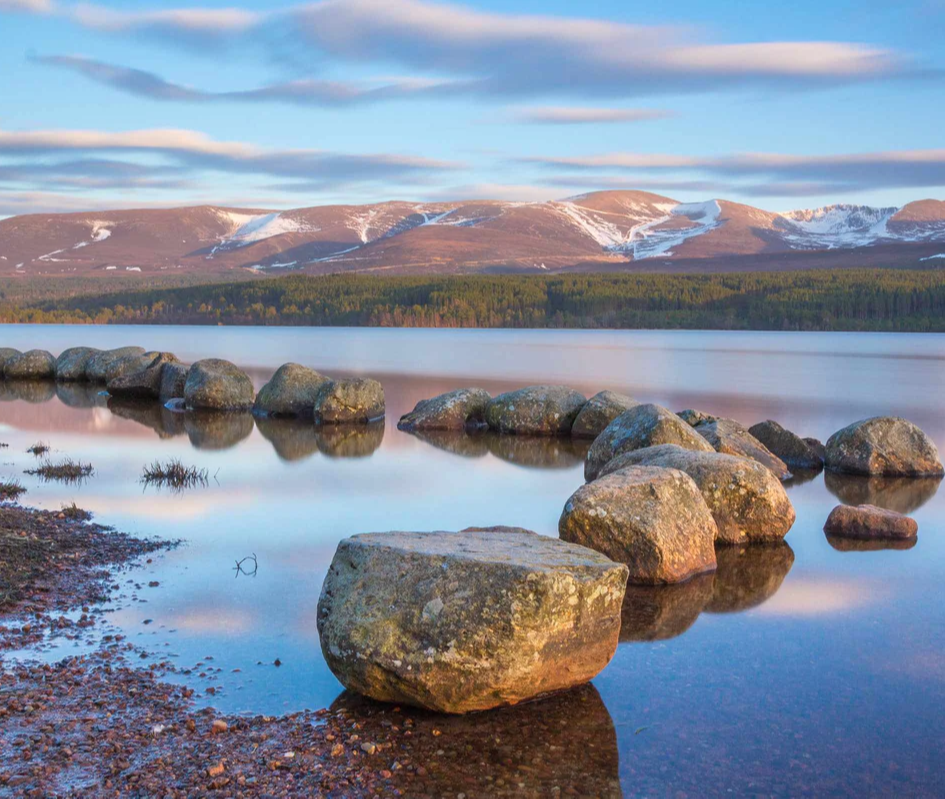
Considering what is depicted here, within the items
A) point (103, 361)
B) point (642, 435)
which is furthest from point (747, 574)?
point (103, 361)

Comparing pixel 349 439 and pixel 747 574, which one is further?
pixel 349 439

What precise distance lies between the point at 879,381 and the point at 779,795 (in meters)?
37.6

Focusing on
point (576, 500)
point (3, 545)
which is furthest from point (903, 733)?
point (3, 545)

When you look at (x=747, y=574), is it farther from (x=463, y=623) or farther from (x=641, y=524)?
(x=463, y=623)

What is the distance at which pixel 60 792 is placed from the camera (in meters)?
4.79

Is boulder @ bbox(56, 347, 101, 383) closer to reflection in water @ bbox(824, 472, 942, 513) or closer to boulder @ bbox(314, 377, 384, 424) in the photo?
boulder @ bbox(314, 377, 384, 424)

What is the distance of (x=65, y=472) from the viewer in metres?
13.9

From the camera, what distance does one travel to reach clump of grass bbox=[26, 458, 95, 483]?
13672 millimetres

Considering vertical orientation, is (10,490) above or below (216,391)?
above

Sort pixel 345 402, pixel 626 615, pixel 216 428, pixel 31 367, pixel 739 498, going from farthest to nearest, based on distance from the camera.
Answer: pixel 31 367, pixel 345 402, pixel 216 428, pixel 739 498, pixel 626 615

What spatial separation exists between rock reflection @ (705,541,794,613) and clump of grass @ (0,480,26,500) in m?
8.59

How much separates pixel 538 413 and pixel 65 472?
975 cm

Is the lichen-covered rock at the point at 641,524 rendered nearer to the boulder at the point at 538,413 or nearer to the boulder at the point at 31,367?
the boulder at the point at 538,413

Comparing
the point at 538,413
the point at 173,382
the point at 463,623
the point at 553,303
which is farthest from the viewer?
the point at 553,303
